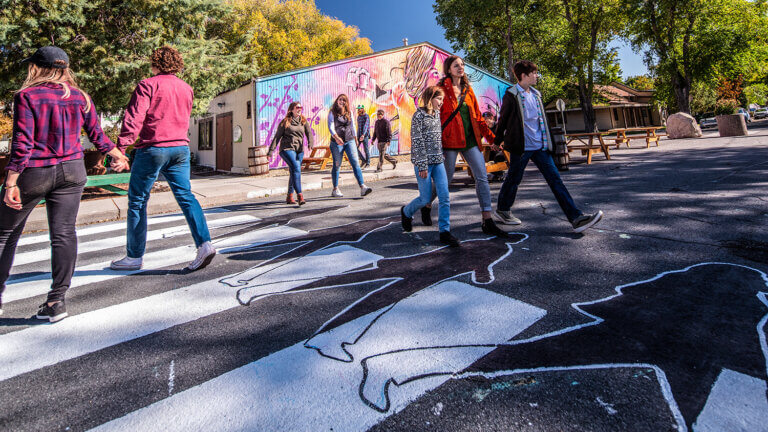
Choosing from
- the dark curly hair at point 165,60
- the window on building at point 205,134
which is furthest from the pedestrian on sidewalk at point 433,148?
the window on building at point 205,134

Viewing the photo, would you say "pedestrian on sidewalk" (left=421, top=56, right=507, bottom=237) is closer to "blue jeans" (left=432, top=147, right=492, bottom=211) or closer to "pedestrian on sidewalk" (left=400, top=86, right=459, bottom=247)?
"blue jeans" (left=432, top=147, right=492, bottom=211)

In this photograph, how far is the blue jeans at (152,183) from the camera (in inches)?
142

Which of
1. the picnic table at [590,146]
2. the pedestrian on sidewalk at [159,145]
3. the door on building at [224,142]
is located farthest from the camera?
the door on building at [224,142]

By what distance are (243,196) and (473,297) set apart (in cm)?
762

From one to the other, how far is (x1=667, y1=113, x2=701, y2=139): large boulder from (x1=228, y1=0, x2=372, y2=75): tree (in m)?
26.3

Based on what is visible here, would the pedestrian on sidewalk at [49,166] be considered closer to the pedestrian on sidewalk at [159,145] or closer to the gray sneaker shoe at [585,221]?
the pedestrian on sidewalk at [159,145]

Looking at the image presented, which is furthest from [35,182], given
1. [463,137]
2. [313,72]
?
[313,72]

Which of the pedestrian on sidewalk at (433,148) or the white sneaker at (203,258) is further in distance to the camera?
the pedestrian on sidewalk at (433,148)

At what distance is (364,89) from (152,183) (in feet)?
50.4

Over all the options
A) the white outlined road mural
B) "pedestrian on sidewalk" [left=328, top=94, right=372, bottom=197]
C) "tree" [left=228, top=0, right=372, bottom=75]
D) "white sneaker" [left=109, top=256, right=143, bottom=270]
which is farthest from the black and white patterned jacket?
"tree" [left=228, top=0, right=372, bottom=75]

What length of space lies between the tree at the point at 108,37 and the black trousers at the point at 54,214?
8981 millimetres

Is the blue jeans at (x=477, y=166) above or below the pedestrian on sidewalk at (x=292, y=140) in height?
below

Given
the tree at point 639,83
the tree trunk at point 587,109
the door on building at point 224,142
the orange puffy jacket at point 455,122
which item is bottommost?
the orange puffy jacket at point 455,122

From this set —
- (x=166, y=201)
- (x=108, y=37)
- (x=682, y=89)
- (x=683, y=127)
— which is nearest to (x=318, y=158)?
(x=108, y=37)
